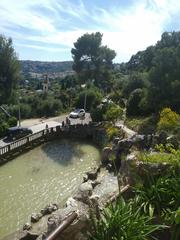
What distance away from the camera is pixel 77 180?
17.3 meters

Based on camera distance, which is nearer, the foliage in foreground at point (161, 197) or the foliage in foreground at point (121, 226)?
the foliage in foreground at point (121, 226)

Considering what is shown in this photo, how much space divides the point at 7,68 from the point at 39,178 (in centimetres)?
1301

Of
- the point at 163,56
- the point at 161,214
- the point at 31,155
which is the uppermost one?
the point at 163,56

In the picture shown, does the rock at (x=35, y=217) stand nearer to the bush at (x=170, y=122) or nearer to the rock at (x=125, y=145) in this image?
the rock at (x=125, y=145)

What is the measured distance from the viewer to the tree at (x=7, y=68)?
27.4 metres

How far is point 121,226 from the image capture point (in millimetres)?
6121

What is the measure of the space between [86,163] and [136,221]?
46.8ft

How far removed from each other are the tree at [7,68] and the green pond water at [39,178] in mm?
6421

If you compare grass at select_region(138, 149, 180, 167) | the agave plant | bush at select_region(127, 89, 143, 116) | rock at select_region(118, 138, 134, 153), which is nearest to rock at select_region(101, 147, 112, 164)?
rock at select_region(118, 138, 134, 153)

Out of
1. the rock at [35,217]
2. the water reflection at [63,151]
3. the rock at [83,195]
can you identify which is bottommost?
the water reflection at [63,151]

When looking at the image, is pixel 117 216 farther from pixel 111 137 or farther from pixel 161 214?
pixel 111 137

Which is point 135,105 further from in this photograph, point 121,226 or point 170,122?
point 121,226

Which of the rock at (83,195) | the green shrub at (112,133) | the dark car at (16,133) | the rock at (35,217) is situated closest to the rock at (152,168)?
the rock at (83,195)

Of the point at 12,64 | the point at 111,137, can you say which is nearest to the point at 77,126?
the point at 111,137
